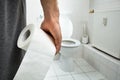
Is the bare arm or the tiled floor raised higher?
the bare arm

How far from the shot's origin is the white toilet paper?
0.32 meters

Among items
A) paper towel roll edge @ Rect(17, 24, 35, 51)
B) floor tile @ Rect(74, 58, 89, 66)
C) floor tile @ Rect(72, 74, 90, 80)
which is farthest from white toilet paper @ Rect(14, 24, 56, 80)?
floor tile @ Rect(74, 58, 89, 66)

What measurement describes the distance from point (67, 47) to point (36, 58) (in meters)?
1.28

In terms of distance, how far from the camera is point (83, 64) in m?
2.02

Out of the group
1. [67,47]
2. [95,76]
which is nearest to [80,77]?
[95,76]

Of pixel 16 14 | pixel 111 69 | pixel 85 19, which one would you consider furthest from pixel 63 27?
pixel 16 14

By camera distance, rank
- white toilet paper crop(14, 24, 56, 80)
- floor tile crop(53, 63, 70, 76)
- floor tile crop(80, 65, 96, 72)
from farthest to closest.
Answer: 1. floor tile crop(80, 65, 96, 72)
2. floor tile crop(53, 63, 70, 76)
3. white toilet paper crop(14, 24, 56, 80)

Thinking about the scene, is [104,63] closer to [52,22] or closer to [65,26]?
[65,26]

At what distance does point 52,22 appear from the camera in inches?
15.5

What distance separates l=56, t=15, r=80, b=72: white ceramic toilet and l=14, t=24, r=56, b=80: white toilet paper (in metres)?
1.24

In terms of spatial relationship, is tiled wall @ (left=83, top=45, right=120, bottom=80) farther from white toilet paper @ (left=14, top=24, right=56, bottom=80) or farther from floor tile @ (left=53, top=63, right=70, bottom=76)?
white toilet paper @ (left=14, top=24, right=56, bottom=80)

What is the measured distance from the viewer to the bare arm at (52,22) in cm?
38

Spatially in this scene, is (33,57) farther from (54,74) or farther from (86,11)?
(86,11)

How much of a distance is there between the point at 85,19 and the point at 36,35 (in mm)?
2026
